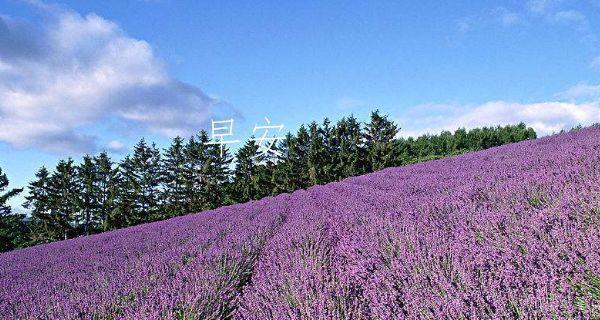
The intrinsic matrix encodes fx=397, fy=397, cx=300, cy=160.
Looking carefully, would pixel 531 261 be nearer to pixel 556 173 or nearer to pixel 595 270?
pixel 595 270

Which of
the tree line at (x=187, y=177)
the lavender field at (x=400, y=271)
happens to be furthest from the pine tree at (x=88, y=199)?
the lavender field at (x=400, y=271)

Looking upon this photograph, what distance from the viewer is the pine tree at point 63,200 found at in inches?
1377

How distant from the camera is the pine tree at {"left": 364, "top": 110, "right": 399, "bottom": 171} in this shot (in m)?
32.7

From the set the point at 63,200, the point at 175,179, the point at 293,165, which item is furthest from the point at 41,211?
the point at 293,165

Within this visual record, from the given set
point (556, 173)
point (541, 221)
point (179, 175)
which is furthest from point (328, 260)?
point (179, 175)

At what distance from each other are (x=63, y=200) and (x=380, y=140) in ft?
93.1

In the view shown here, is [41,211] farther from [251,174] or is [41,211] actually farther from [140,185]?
[251,174]

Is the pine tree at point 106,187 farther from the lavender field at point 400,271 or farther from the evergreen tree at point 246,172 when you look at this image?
the lavender field at point 400,271

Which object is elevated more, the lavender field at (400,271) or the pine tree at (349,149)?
the pine tree at (349,149)

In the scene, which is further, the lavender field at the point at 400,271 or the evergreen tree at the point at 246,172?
the evergreen tree at the point at 246,172

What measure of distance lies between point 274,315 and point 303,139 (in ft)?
101

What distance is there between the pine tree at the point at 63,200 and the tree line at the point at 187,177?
8 cm

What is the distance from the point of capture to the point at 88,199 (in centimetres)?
3550

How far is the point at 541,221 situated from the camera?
217cm
